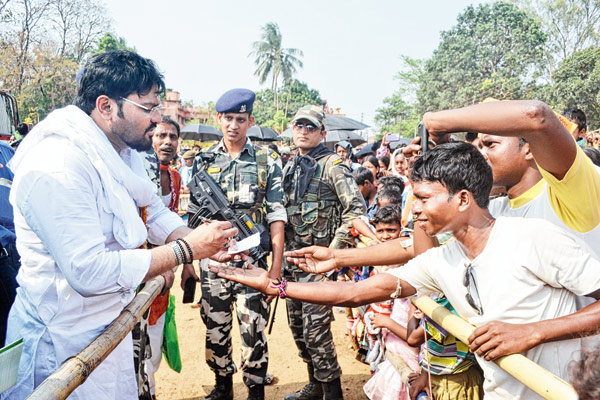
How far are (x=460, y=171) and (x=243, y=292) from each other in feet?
7.45

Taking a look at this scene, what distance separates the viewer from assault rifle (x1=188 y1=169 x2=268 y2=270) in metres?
3.40

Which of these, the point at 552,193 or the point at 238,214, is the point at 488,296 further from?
the point at 238,214

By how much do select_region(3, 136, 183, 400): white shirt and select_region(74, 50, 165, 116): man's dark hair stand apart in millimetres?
397

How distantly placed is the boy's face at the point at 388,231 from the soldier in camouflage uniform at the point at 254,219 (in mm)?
907

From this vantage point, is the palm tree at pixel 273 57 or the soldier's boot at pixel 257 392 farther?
the palm tree at pixel 273 57

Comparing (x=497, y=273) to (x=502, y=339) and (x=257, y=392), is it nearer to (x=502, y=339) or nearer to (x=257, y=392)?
(x=502, y=339)

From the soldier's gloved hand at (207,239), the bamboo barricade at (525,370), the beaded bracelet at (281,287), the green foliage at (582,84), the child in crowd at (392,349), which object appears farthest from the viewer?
the green foliage at (582,84)

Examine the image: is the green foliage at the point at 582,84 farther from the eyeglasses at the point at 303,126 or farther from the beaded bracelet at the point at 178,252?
the beaded bracelet at the point at 178,252

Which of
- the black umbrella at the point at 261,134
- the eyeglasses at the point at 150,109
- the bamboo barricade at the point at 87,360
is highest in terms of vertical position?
the black umbrella at the point at 261,134

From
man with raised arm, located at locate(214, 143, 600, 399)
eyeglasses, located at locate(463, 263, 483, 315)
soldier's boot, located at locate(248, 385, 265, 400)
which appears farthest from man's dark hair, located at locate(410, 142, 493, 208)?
soldier's boot, located at locate(248, 385, 265, 400)

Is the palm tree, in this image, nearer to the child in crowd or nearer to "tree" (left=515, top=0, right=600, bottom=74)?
"tree" (left=515, top=0, right=600, bottom=74)

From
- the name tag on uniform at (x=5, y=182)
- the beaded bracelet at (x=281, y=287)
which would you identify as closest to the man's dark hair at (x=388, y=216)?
the beaded bracelet at (x=281, y=287)

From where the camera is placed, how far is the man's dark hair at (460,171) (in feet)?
6.25

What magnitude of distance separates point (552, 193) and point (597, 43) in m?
38.6
